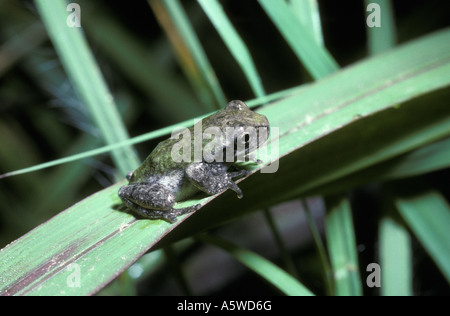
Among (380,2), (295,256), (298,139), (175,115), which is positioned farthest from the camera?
(175,115)

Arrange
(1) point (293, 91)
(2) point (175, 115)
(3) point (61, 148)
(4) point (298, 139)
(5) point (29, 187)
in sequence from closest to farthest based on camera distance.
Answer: (4) point (298, 139) < (1) point (293, 91) < (2) point (175, 115) < (5) point (29, 187) < (3) point (61, 148)

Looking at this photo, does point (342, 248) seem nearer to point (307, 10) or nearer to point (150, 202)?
point (150, 202)

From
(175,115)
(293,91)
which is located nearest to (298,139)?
(293,91)

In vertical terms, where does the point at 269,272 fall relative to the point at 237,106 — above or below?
below

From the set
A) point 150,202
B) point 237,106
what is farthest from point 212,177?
point 237,106

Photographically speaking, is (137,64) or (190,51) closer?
(190,51)
